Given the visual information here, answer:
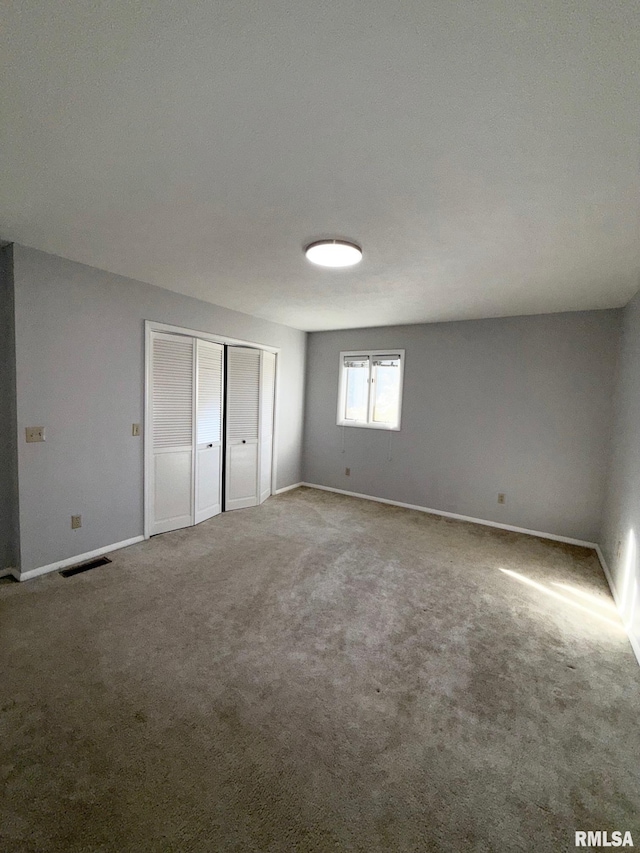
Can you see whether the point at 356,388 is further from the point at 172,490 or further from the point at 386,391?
the point at 172,490

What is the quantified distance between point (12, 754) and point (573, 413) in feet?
16.2

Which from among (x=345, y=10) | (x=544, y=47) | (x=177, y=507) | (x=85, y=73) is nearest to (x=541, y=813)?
(x=544, y=47)

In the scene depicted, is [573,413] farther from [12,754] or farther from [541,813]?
[12,754]

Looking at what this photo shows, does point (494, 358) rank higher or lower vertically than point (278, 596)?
higher

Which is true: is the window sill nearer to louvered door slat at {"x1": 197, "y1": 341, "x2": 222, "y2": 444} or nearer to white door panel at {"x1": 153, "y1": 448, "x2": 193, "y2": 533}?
louvered door slat at {"x1": 197, "y1": 341, "x2": 222, "y2": 444}

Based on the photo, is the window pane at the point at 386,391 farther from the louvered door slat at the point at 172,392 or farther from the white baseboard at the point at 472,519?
the louvered door slat at the point at 172,392

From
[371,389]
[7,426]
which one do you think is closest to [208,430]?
[7,426]

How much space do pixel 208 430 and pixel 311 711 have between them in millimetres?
3091

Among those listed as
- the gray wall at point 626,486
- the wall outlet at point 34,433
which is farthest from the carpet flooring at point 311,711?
the wall outlet at point 34,433

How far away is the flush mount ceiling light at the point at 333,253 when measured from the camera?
2268 mm

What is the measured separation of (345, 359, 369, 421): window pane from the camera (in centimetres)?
530

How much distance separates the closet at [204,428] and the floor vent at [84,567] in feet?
1.71

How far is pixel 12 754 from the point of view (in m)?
1.44

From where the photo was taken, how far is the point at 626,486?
2869 mm
